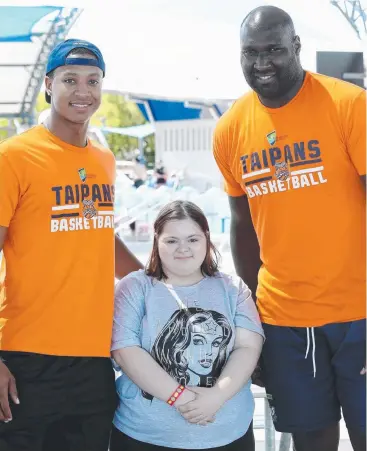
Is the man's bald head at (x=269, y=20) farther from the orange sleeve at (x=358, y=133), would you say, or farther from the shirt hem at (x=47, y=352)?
the shirt hem at (x=47, y=352)

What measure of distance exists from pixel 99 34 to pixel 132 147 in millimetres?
39432

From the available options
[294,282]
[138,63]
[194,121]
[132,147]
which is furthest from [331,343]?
[132,147]

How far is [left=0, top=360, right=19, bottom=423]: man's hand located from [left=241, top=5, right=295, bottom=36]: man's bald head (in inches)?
51.9

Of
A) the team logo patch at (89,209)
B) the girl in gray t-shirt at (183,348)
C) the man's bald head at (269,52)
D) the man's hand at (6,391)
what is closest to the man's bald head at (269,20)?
the man's bald head at (269,52)

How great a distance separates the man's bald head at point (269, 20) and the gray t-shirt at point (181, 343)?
2.83 feet

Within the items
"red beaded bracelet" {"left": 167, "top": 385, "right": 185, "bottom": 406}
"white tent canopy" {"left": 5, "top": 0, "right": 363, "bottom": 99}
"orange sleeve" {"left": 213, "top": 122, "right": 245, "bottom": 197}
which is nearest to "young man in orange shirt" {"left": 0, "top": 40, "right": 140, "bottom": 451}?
"red beaded bracelet" {"left": 167, "top": 385, "right": 185, "bottom": 406}

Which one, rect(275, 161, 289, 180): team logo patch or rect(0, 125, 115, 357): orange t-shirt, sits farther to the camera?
rect(275, 161, 289, 180): team logo patch

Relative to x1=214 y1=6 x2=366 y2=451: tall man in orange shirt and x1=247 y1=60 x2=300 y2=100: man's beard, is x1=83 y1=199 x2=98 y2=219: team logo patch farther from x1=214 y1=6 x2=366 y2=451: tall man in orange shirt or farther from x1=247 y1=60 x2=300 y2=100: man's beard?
x1=247 y1=60 x2=300 y2=100: man's beard

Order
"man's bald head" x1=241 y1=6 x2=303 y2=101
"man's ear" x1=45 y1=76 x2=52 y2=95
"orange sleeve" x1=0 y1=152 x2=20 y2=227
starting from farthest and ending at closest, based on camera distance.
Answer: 1. "man's ear" x1=45 y1=76 x2=52 y2=95
2. "man's bald head" x1=241 y1=6 x2=303 y2=101
3. "orange sleeve" x1=0 y1=152 x2=20 y2=227

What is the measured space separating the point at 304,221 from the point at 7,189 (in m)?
0.93

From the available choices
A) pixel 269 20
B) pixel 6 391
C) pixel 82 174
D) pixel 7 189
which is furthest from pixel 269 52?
pixel 6 391

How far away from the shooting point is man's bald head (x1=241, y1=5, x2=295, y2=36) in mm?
2154

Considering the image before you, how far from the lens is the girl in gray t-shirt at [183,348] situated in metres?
2.20

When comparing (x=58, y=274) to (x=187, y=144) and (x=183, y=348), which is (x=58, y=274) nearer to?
(x=183, y=348)
